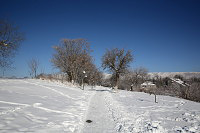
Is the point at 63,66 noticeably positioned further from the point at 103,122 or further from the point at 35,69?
the point at 103,122

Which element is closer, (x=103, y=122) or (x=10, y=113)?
(x=10, y=113)

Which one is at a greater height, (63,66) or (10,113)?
(63,66)

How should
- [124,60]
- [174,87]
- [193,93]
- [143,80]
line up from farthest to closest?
1. [143,80]
2. [124,60]
3. [174,87]
4. [193,93]

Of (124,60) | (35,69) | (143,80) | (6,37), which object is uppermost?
(6,37)

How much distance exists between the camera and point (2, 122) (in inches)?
127

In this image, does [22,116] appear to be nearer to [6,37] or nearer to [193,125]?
[193,125]

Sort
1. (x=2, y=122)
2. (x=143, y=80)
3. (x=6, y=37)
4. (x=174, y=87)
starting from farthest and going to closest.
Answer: (x=143, y=80)
(x=174, y=87)
(x=6, y=37)
(x=2, y=122)

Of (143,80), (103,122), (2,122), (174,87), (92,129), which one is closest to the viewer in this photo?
(2,122)

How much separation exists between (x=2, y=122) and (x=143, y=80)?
44.9 meters

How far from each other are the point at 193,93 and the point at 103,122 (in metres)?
16.4

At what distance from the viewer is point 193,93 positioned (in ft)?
46.3

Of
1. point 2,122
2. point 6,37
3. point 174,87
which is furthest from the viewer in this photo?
point 174,87

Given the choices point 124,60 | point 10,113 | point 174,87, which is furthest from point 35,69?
point 174,87

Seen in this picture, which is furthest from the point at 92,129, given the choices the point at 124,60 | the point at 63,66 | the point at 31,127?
the point at 63,66
